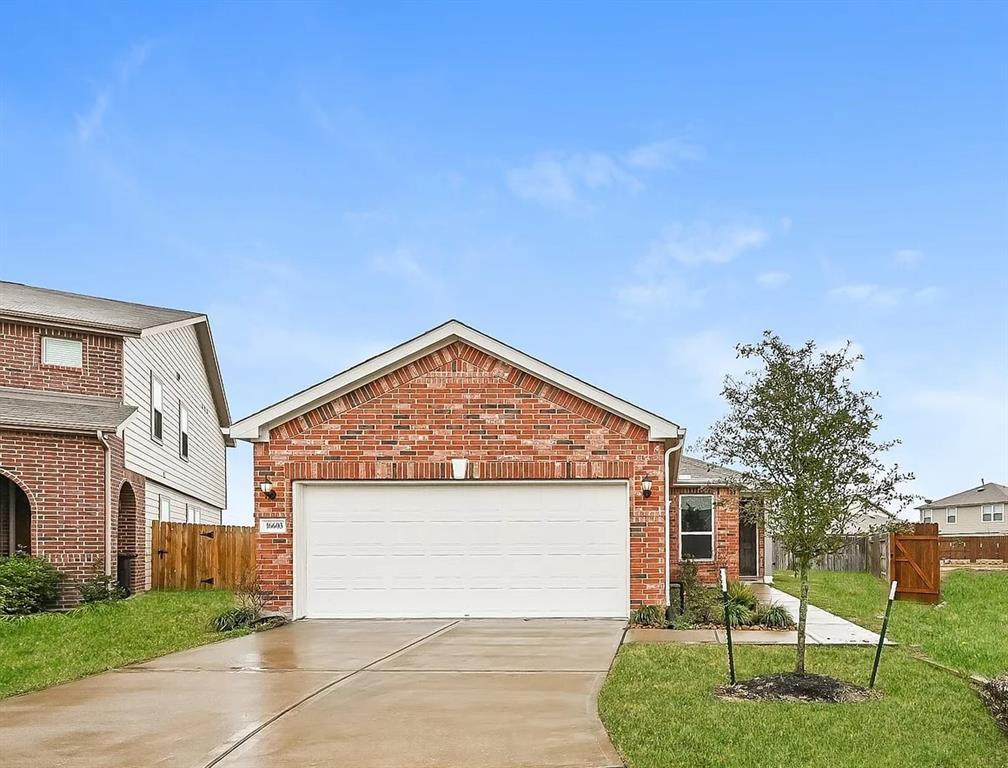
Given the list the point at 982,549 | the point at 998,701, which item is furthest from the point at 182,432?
the point at 982,549

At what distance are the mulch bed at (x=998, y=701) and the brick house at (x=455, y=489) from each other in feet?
27.3

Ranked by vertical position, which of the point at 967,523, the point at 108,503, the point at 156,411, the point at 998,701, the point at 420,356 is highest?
the point at 420,356

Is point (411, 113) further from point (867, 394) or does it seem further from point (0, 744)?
point (0, 744)

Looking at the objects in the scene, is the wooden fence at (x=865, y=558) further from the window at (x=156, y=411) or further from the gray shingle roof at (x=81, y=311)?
the gray shingle roof at (x=81, y=311)

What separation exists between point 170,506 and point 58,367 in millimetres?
6632

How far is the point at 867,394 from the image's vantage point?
10891mm

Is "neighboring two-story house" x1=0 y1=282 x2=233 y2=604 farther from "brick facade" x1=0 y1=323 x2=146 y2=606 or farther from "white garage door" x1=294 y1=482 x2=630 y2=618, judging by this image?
"white garage door" x1=294 y1=482 x2=630 y2=618

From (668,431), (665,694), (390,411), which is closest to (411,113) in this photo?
(390,411)

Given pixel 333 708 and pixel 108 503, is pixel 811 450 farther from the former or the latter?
pixel 108 503

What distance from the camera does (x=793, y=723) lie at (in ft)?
29.4

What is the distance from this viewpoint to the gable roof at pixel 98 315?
2342cm

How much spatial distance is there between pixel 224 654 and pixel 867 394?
8.19 metres

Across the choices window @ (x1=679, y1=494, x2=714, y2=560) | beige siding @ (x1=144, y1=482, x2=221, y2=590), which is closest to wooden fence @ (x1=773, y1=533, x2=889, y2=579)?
window @ (x1=679, y1=494, x2=714, y2=560)

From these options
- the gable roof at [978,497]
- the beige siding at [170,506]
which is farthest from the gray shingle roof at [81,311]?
the gable roof at [978,497]
